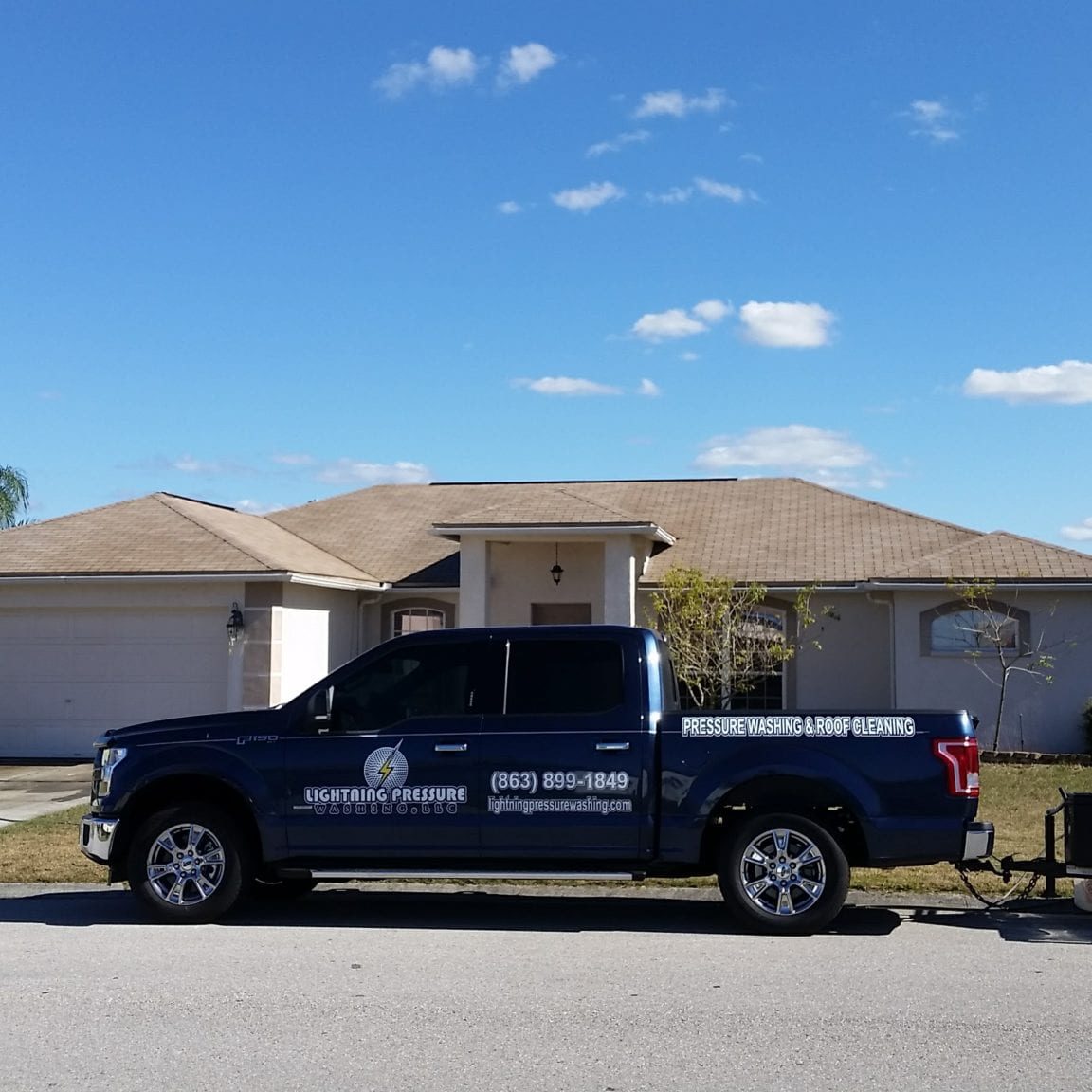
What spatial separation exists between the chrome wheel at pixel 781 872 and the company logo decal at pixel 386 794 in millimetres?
1945

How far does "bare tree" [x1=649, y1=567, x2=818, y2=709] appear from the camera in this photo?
20.3m

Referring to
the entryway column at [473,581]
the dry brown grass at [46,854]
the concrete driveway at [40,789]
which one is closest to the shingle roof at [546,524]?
the entryway column at [473,581]

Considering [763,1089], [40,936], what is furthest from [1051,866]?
[40,936]

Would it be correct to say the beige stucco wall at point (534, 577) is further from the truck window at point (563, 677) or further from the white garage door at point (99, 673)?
the truck window at point (563, 677)

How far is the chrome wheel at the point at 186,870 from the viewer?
920cm

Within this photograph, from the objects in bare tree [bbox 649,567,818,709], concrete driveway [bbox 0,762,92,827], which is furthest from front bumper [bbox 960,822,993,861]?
bare tree [bbox 649,567,818,709]

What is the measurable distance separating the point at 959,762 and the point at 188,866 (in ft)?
17.0

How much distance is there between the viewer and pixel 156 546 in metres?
21.8

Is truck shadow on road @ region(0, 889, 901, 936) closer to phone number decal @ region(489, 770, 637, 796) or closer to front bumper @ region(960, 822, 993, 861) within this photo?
front bumper @ region(960, 822, 993, 861)

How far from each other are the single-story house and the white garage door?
29 mm

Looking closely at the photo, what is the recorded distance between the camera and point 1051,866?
369 inches

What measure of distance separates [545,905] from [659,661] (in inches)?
83.4

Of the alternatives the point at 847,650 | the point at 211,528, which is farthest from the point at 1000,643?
the point at 211,528

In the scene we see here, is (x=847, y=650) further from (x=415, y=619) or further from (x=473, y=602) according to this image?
(x=415, y=619)
